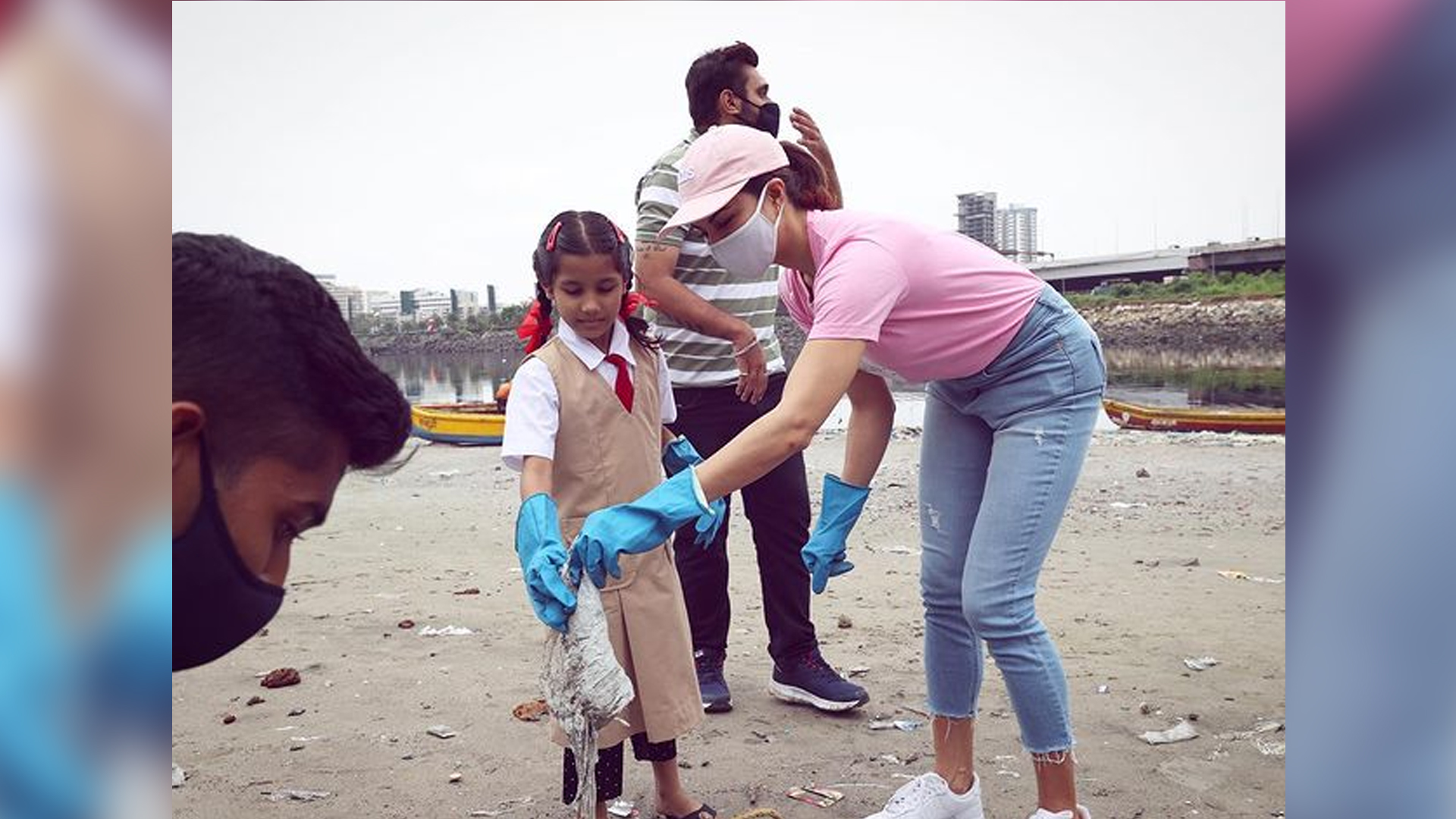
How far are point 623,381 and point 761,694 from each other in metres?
1.45

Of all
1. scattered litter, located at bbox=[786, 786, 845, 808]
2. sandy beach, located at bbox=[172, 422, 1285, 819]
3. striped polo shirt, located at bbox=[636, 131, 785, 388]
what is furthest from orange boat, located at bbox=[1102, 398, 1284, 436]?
scattered litter, located at bbox=[786, 786, 845, 808]

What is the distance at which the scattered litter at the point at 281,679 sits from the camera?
384 cm

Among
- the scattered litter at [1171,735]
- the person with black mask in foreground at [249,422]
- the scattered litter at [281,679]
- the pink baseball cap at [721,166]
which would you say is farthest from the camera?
the scattered litter at [281,679]

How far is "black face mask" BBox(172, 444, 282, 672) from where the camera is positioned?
980 mm

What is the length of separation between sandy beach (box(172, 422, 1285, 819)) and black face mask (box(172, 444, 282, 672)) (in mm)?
1883

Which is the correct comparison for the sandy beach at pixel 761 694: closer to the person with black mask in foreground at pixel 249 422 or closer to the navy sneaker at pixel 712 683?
the navy sneaker at pixel 712 683

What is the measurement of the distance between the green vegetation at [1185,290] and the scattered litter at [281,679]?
41601 mm

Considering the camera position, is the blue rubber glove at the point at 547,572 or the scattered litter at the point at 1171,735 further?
the scattered litter at the point at 1171,735

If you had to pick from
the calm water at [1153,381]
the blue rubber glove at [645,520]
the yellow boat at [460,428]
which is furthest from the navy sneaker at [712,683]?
the yellow boat at [460,428]

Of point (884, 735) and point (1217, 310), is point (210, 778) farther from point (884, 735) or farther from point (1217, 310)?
point (1217, 310)

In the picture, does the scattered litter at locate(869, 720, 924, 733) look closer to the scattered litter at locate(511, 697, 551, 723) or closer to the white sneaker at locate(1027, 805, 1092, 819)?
the white sneaker at locate(1027, 805, 1092, 819)

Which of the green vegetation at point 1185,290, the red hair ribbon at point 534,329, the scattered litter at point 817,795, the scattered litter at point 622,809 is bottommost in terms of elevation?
the scattered litter at point 622,809

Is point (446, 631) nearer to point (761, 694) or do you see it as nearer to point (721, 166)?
point (761, 694)

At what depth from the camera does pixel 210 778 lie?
305 centimetres
